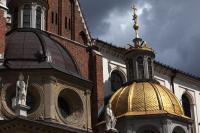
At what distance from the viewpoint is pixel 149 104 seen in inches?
1049

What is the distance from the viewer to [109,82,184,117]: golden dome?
26.5 m

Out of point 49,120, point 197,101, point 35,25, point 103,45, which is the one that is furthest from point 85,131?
point 197,101

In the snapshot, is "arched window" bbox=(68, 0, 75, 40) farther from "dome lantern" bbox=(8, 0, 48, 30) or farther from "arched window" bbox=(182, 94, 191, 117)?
"arched window" bbox=(182, 94, 191, 117)

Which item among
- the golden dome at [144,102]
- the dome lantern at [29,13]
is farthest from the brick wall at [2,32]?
the golden dome at [144,102]

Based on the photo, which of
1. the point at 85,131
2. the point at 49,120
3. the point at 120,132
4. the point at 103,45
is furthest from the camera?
the point at 103,45

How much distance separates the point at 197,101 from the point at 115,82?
333 inches

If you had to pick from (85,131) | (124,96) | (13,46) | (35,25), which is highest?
(35,25)

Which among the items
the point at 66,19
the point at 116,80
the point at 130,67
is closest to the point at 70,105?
the point at 66,19

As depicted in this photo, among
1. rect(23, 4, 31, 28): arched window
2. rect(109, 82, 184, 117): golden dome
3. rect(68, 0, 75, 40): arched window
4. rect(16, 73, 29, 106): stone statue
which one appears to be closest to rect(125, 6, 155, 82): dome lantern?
rect(109, 82, 184, 117): golden dome

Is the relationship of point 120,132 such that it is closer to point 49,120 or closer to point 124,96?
point 124,96

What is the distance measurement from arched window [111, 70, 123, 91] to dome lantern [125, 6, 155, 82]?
1367 millimetres

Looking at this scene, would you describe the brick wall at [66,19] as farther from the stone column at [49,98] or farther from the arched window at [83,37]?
the stone column at [49,98]

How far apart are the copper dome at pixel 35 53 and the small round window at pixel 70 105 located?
3.52 ft

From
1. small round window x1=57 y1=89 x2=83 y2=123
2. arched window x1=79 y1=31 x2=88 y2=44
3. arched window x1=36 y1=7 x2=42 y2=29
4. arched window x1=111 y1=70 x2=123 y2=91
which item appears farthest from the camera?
arched window x1=111 y1=70 x2=123 y2=91
